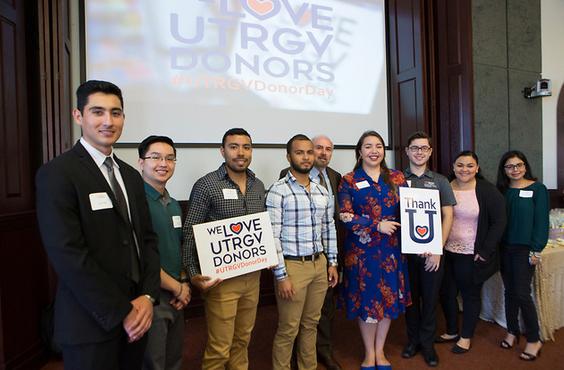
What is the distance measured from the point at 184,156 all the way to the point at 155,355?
1.94 meters

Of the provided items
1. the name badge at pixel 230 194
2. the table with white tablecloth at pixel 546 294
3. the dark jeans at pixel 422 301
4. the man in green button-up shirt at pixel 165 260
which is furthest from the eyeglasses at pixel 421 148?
the man in green button-up shirt at pixel 165 260

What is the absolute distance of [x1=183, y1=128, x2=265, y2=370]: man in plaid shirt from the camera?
1.82 m

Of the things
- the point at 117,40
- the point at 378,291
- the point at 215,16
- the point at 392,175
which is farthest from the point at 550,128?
the point at 117,40

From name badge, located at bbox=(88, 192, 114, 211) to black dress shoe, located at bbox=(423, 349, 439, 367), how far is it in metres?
2.31

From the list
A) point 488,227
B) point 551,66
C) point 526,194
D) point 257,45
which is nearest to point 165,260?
point 488,227

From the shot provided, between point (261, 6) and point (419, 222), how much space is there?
2.58 meters

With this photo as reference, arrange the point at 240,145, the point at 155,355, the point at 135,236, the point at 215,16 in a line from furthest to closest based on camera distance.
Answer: the point at 215,16
the point at 240,145
the point at 155,355
the point at 135,236

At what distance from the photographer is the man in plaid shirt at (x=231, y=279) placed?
5.96ft

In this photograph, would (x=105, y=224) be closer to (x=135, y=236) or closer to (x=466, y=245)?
(x=135, y=236)

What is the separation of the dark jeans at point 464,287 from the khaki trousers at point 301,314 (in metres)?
1.12

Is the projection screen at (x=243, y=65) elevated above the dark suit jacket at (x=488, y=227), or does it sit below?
above

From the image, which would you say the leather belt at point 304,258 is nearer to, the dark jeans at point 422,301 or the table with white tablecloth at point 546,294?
the dark jeans at point 422,301

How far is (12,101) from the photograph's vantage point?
218 cm

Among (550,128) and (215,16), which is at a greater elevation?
(215,16)
